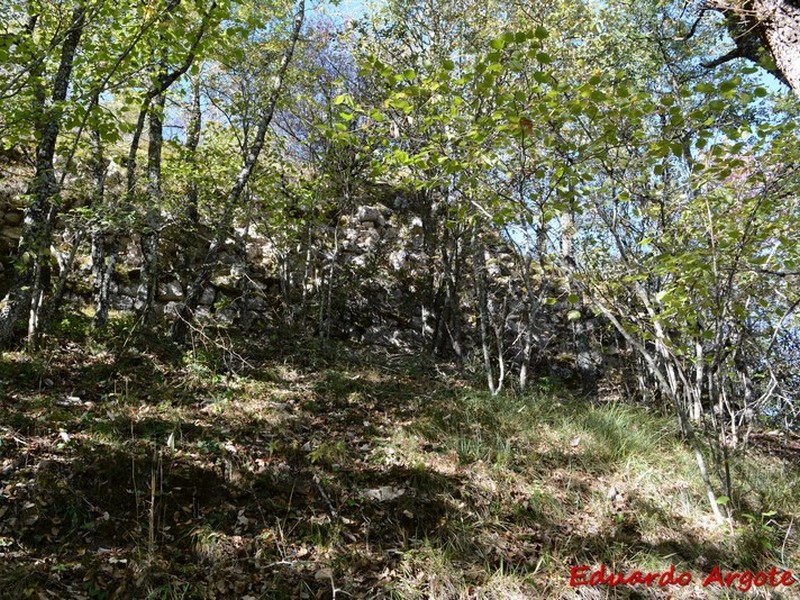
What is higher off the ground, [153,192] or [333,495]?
[153,192]

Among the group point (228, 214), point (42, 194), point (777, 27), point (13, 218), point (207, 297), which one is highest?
point (777, 27)

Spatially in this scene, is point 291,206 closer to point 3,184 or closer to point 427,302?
point 427,302

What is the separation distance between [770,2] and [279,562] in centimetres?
564

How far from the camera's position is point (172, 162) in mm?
8656

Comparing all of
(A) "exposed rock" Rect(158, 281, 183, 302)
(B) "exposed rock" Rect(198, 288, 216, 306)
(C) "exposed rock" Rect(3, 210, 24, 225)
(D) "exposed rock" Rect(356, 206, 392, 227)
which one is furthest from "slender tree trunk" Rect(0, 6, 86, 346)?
(D) "exposed rock" Rect(356, 206, 392, 227)

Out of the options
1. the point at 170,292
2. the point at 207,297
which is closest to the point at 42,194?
the point at 170,292

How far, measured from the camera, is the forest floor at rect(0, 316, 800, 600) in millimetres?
3535

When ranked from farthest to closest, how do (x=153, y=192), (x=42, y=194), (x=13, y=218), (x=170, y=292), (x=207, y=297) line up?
1. (x=207, y=297)
2. (x=170, y=292)
3. (x=13, y=218)
4. (x=153, y=192)
5. (x=42, y=194)

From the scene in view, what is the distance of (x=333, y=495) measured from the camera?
451cm

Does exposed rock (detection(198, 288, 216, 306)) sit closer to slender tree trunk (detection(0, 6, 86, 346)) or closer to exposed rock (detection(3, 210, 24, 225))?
exposed rock (detection(3, 210, 24, 225))

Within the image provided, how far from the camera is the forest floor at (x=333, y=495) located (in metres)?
3.54

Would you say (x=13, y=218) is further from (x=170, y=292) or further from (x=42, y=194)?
(x=42, y=194)

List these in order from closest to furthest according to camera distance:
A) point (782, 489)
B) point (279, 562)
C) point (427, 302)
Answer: point (279, 562) < point (782, 489) < point (427, 302)

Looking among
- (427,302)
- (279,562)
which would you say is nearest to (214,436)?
(279,562)
